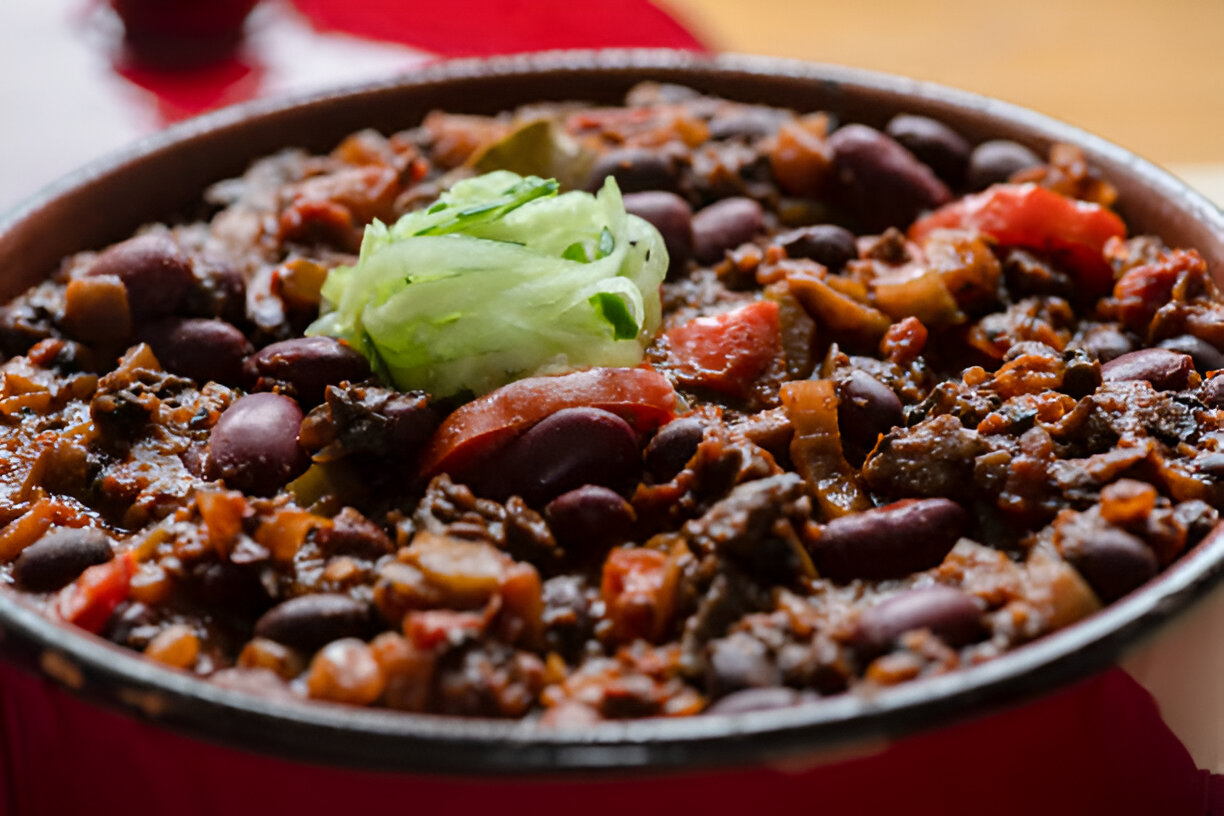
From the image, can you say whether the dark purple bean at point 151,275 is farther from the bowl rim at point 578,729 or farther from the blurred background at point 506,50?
the blurred background at point 506,50

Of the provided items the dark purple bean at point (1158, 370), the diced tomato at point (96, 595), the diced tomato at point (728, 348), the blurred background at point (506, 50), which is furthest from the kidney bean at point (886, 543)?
the blurred background at point (506, 50)

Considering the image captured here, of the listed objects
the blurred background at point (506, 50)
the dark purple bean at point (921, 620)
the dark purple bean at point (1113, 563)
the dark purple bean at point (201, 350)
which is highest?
the dark purple bean at point (1113, 563)

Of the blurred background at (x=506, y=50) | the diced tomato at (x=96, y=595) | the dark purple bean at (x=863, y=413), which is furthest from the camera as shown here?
the blurred background at (x=506, y=50)

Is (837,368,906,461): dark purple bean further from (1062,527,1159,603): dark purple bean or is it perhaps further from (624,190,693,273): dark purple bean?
(624,190,693,273): dark purple bean

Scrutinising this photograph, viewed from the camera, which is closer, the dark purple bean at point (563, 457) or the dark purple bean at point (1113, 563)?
the dark purple bean at point (1113, 563)

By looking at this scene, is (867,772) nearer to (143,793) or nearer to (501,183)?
(143,793)

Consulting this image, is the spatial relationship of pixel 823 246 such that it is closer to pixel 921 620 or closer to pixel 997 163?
pixel 997 163
